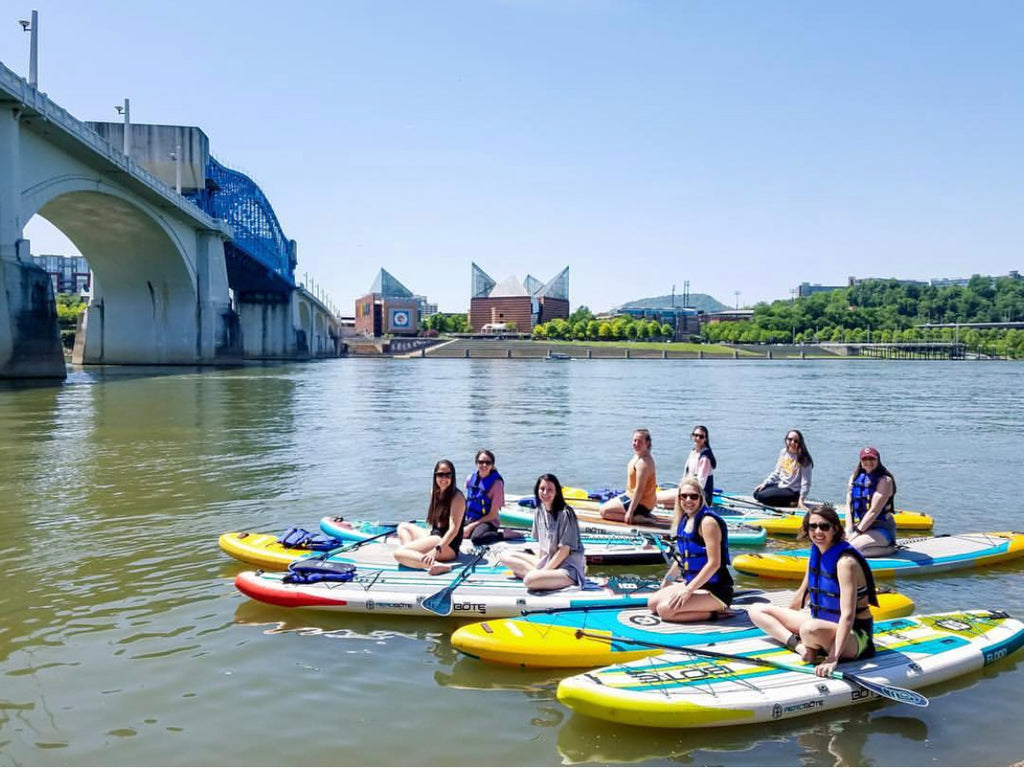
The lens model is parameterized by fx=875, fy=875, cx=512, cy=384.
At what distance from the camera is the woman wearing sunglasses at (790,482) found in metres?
13.4

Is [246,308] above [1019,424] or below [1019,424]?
above

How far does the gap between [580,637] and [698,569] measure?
3.98 feet

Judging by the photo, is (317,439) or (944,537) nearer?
(944,537)

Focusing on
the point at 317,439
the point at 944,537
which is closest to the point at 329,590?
the point at 944,537

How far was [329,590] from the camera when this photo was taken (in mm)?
8672

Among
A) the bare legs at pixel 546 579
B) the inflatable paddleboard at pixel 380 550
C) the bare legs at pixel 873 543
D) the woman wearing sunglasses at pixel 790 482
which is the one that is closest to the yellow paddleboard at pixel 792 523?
the woman wearing sunglasses at pixel 790 482

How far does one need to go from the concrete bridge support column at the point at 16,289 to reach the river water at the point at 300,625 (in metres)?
11.8

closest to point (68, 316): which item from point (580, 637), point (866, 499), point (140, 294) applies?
point (140, 294)

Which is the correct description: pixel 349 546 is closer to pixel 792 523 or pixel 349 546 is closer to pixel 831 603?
pixel 831 603

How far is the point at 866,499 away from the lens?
10555mm

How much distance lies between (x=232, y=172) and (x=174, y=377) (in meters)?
42.8

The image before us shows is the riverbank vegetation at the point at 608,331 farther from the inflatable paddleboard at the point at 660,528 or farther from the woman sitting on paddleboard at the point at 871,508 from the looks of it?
the woman sitting on paddleboard at the point at 871,508

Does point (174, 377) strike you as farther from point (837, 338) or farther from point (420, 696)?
point (837, 338)

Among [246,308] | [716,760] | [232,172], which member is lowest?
[716,760]
